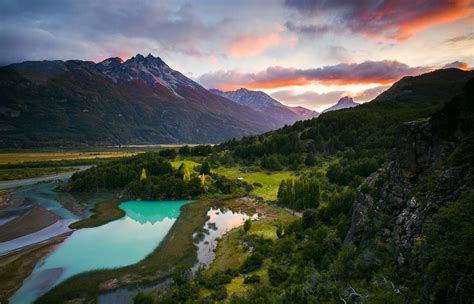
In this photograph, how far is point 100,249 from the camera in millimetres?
52438

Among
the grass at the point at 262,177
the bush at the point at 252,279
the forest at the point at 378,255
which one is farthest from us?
the grass at the point at 262,177

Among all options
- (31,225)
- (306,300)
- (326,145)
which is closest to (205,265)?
(306,300)

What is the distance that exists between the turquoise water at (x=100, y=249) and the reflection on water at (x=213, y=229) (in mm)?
8528

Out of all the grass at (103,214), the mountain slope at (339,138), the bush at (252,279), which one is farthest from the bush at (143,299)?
the mountain slope at (339,138)

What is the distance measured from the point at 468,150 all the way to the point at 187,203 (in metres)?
81.4

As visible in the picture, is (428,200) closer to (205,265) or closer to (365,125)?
(205,265)

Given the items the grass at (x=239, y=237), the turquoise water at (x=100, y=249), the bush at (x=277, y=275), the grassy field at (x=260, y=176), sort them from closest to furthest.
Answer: the bush at (x=277, y=275)
the turquoise water at (x=100, y=249)
the grass at (x=239, y=237)
the grassy field at (x=260, y=176)

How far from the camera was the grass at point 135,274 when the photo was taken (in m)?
36.5

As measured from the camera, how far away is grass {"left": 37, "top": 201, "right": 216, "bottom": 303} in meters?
36.5

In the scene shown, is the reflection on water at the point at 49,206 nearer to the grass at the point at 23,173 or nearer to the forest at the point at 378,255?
the grass at the point at 23,173

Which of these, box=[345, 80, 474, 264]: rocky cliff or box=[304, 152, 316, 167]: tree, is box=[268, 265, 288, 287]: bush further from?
box=[304, 152, 316, 167]: tree

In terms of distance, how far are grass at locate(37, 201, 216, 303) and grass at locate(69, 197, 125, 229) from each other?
72.3 feet

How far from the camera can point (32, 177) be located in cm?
13262

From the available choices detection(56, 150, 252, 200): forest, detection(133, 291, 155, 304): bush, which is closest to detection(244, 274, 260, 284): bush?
detection(133, 291, 155, 304): bush
